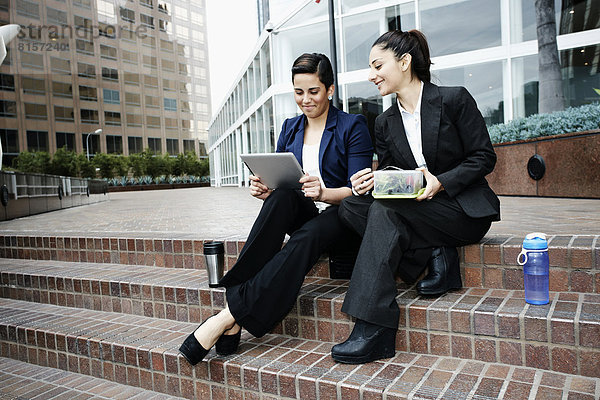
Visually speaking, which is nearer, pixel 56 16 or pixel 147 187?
pixel 147 187

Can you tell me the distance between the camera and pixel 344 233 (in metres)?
2.39

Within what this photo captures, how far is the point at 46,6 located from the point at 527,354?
59761mm

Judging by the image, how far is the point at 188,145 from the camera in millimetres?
61625

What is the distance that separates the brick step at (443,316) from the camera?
5.75 feet

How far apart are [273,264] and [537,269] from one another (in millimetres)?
1177

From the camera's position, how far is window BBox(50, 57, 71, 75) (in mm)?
48344

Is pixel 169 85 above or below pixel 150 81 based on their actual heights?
below

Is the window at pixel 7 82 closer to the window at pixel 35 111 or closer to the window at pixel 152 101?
the window at pixel 35 111

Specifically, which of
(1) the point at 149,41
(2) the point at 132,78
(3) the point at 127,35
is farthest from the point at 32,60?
(1) the point at 149,41

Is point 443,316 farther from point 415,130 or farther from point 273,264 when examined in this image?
point 415,130

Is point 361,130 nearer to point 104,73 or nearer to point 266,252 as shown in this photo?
point 266,252

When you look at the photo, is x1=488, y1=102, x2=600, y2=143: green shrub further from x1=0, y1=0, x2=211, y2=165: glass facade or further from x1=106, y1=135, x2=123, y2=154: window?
x1=106, y1=135, x2=123, y2=154: window

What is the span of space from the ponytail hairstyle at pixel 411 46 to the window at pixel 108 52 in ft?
192

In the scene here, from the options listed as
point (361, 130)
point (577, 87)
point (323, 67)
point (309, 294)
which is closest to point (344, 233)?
point (309, 294)
